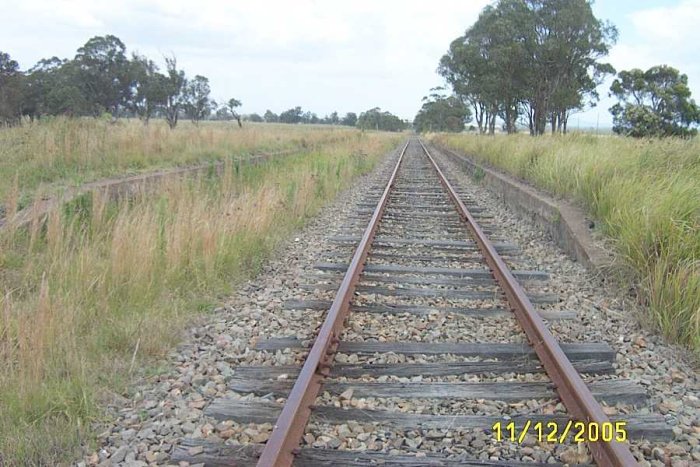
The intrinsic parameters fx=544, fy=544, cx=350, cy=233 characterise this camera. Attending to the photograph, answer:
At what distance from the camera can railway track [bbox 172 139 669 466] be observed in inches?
108

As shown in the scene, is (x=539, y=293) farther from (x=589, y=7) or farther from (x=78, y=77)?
(x=78, y=77)

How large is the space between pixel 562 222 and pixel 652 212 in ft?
5.99

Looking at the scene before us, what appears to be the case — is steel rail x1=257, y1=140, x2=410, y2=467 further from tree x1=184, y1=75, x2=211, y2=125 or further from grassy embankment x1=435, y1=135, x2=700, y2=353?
tree x1=184, y1=75, x2=211, y2=125

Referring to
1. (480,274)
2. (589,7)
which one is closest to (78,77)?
(589,7)

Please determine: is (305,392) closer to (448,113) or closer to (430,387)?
(430,387)

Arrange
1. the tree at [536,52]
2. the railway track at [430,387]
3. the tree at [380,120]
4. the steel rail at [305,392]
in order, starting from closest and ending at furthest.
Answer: the steel rail at [305,392]
the railway track at [430,387]
the tree at [536,52]
the tree at [380,120]

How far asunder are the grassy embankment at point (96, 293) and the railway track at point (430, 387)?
78 centimetres

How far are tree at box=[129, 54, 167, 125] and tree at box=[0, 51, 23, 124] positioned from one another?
8.14 metres

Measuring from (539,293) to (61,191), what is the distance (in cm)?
631

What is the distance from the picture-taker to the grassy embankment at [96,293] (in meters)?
3.04
